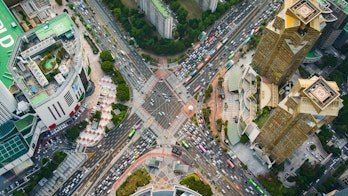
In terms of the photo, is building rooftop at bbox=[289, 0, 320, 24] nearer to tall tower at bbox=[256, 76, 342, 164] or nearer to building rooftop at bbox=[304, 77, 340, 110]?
tall tower at bbox=[256, 76, 342, 164]

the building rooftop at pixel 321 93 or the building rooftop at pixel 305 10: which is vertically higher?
the building rooftop at pixel 305 10

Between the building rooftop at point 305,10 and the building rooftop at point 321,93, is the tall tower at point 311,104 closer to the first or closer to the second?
the building rooftop at point 321,93

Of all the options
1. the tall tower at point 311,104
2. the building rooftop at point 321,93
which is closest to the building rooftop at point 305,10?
Answer: the tall tower at point 311,104

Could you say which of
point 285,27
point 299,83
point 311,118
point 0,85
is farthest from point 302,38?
point 0,85

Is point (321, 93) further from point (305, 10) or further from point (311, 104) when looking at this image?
point (305, 10)

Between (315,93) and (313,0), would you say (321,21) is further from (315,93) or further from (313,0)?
(315,93)
